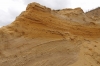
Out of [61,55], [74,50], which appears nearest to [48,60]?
[61,55]

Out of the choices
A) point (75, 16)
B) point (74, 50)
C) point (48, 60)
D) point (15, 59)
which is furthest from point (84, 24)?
point (15, 59)

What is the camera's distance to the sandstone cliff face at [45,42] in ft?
32.7

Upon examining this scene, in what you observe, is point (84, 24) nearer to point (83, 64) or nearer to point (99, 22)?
point (99, 22)

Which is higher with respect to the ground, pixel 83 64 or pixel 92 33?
pixel 92 33

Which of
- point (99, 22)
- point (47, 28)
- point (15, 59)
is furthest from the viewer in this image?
point (99, 22)

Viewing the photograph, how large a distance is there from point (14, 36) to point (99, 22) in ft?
16.1

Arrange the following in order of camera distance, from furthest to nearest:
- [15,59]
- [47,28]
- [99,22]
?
1. [99,22]
2. [47,28]
3. [15,59]

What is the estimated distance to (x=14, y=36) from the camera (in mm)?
10375

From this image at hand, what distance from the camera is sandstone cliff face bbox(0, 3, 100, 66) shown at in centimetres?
996

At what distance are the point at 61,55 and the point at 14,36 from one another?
215 cm

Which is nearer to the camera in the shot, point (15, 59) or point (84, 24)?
point (15, 59)

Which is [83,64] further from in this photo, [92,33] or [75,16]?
[75,16]

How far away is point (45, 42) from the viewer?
33.8 ft

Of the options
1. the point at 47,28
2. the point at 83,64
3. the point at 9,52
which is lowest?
the point at 83,64
